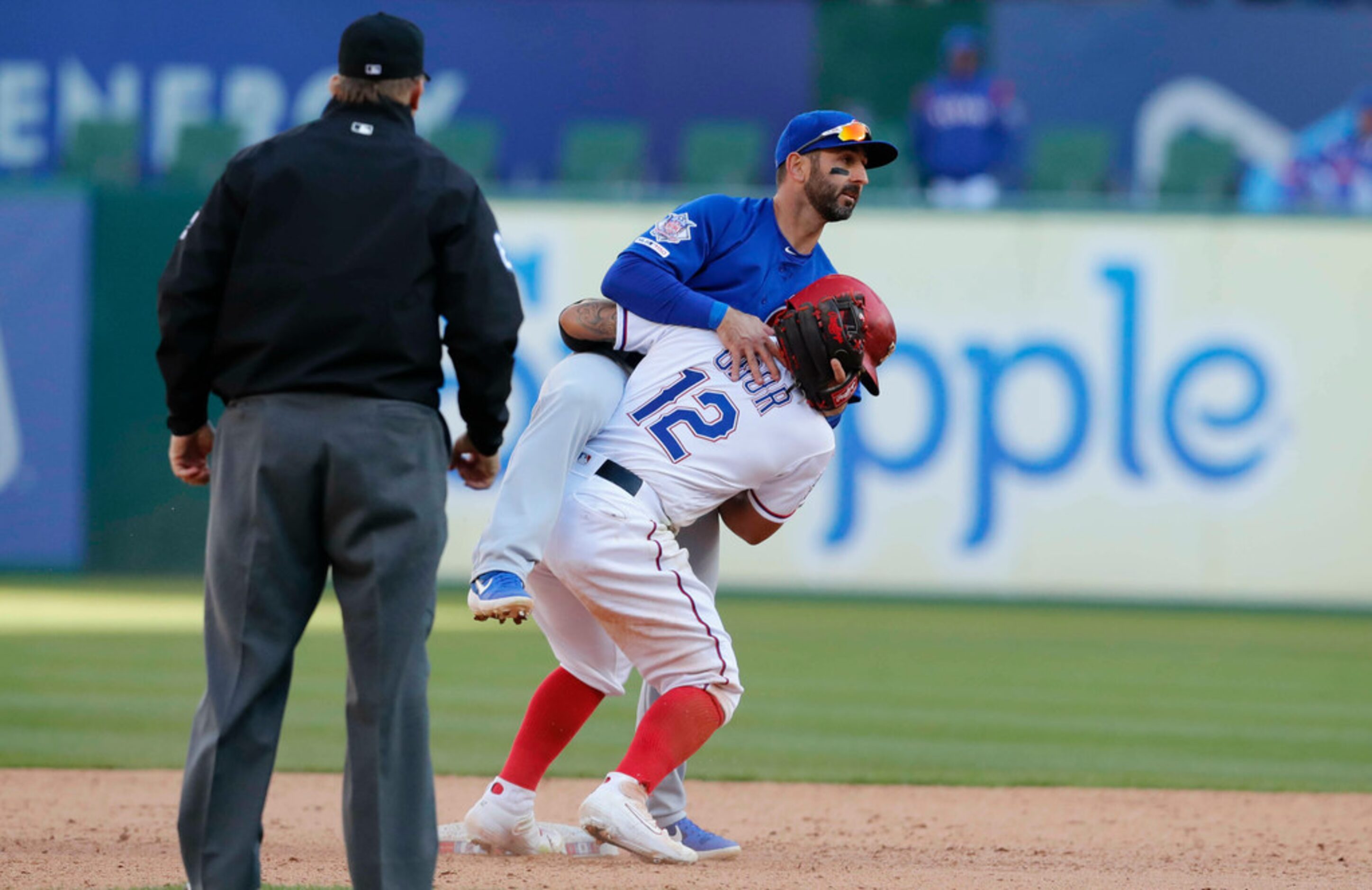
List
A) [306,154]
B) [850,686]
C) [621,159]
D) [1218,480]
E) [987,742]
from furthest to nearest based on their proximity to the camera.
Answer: [621,159] → [1218,480] → [850,686] → [987,742] → [306,154]

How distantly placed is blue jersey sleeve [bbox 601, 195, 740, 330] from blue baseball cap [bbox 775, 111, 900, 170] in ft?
0.82

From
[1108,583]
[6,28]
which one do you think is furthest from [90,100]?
[1108,583]

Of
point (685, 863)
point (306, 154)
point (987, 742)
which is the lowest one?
point (987, 742)

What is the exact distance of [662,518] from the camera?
4.66m

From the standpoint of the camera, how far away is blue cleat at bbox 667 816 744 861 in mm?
4906

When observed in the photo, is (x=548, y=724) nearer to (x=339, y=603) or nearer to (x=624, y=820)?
(x=624, y=820)

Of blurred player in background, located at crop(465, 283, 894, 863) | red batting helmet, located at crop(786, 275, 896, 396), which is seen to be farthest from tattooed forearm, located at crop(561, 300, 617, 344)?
red batting helmet, located at crop(786, 275, 896, 396)

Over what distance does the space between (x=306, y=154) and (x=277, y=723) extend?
3.88 ft

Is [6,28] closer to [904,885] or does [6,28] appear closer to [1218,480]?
[1218,480]

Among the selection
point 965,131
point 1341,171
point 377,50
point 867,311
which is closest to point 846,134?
point 867,311

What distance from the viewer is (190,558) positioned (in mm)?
13555

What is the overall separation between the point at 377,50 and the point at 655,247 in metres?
1.33

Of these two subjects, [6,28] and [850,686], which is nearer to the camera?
[850,686]

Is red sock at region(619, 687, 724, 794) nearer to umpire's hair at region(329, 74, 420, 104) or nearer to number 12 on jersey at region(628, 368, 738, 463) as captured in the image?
number 12 on jersey at region(628, 368, 738, 463)
